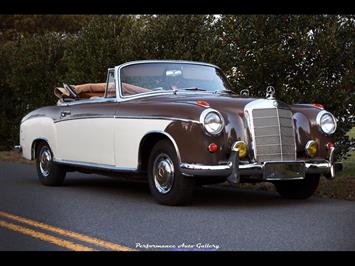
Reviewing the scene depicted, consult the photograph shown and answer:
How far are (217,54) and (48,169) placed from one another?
3982 millimetres

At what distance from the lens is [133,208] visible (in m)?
7.37

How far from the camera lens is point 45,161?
1018cm

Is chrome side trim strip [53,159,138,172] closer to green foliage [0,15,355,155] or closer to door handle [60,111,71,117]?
door handle [60,111,71,117]

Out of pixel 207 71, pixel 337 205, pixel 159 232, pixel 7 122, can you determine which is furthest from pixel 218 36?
pixel 7 122

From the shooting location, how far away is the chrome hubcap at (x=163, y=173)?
7345 millimetres

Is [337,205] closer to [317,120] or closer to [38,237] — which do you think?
[317,120]

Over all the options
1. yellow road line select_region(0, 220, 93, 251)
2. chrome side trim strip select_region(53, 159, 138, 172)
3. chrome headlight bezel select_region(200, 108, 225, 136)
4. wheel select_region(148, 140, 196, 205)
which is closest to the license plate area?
chrome headlight bezel select_region(200, 108, 225, 136)

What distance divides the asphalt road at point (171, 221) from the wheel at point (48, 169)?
0.60 m

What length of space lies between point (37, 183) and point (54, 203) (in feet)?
8.17

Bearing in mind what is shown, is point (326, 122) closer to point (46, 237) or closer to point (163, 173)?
point (163, 173)

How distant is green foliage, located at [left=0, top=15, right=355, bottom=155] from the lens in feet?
33.2

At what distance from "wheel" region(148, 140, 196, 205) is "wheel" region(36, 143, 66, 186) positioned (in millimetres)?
2660

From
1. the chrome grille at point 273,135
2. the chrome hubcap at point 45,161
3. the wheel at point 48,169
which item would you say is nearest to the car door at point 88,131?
the wheel at point 48,169
